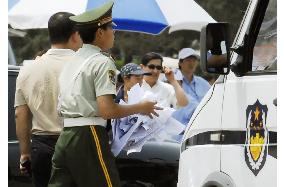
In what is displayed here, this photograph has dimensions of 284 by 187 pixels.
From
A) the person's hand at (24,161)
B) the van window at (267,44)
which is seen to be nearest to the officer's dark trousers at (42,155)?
the person's hand at (24,161)

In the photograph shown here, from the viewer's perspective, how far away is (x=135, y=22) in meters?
9.22

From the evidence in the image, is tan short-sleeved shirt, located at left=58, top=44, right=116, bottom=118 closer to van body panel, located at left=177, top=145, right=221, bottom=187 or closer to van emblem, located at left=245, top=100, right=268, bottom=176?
van body panel, located at left=177, top=145, right=221, bottom=187

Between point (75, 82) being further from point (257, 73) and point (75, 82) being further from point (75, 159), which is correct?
point (257, 73)

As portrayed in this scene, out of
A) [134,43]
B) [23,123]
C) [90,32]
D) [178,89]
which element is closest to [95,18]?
[90,32]

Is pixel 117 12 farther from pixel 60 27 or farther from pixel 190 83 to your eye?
pixel 60 27

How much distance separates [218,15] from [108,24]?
14.3 meters

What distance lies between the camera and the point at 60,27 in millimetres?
6125

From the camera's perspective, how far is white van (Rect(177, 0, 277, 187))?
4.30 meters

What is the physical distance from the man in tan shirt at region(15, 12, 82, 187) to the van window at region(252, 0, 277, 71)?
191cm

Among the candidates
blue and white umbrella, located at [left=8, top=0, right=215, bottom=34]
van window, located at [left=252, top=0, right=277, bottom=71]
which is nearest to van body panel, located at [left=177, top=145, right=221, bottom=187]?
van window, located at [left=252, top=0, right=277, bottom=71]

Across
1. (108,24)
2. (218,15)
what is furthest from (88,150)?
(218,15)

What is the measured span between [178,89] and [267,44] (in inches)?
152

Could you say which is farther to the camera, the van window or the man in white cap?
the man in white cap

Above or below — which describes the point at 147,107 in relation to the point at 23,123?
above
